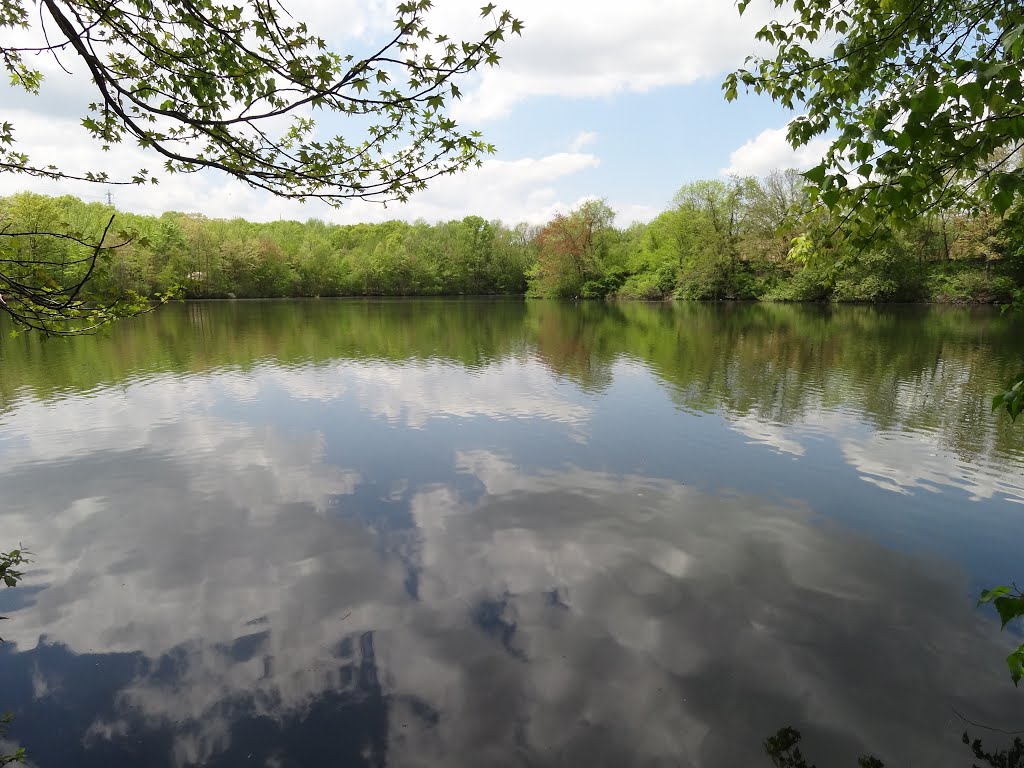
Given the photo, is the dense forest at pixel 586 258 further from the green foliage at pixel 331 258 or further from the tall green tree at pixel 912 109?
the tall green tree at pixel 912 109

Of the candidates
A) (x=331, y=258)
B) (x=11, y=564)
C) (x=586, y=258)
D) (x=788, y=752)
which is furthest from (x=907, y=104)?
(x=331, y=258)

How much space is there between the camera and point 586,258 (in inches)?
3366

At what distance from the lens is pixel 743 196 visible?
6850 cm

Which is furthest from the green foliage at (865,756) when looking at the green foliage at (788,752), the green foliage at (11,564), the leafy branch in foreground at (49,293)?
the green foliage at (11,564)

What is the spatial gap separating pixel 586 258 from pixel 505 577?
266 ft

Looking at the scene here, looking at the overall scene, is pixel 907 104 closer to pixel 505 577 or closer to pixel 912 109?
pixel 912 109

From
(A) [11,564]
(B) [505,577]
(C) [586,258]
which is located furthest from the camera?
(C) [586,258]

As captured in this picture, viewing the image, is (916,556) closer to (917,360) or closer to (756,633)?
(756,633)

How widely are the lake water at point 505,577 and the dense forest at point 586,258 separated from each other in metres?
24.9

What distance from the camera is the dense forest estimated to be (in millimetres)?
60469

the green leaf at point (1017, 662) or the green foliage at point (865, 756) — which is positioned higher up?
the green leaf at point (1017, 662)

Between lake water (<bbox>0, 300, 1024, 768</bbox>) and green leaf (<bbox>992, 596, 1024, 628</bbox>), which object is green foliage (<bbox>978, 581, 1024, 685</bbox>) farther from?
lake water (<bbox>0, 300, 1024, 768</bbox>)

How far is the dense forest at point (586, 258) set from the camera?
6047 cm

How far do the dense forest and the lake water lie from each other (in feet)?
81.6
